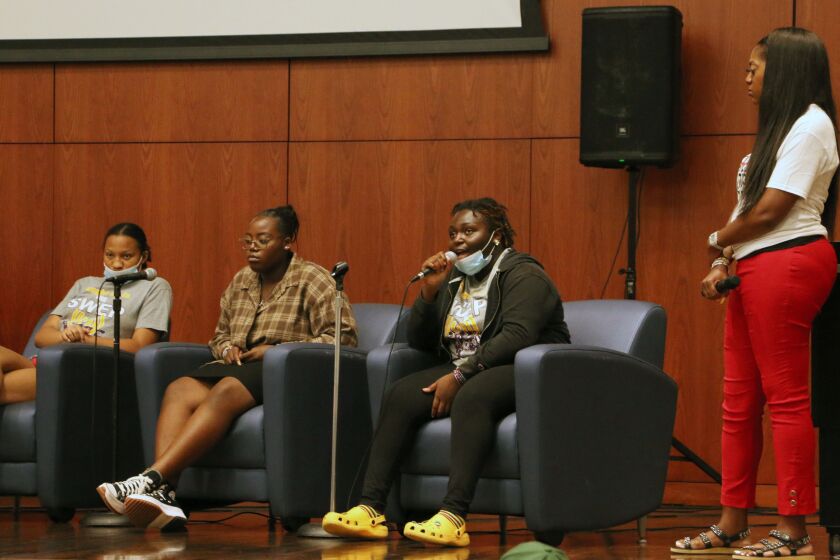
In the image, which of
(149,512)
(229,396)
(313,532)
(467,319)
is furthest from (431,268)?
(149,512)

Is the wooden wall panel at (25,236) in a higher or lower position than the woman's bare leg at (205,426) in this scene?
higher

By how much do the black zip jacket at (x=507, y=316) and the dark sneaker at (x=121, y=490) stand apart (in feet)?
3.02

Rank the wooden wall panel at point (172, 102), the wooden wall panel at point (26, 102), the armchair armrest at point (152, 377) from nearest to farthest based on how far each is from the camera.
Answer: the armchair armrest at point (152, 377) < the wooden wall panel at point (172, 102) < the wooden wall panel at point (26, 102)

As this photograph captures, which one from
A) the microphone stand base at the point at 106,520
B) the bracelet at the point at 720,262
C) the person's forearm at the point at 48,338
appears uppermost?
the bracelet at the point at 720,262

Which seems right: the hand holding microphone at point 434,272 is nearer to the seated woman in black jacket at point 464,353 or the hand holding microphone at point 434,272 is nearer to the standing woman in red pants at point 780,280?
the seated woman in black jacket at point 464,353

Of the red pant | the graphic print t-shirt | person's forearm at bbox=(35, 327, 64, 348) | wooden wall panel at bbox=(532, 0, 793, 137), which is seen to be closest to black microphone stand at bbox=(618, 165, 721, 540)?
wooden wall panel at bbox=(532, 0, 793, 137)

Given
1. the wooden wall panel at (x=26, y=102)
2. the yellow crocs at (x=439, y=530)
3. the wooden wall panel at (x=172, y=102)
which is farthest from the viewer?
the wooden wall panel at (x=26, y=102)

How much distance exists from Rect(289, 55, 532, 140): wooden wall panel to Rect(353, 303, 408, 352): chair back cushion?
102 centimetres

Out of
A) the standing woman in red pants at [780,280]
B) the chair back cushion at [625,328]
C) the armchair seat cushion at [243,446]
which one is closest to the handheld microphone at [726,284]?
the standing woman in red pants at [780,280]

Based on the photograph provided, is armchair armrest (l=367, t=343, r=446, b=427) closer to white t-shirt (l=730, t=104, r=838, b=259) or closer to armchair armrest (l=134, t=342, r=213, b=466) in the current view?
armchair armrest (l=134, t=342, r=213, b=466)

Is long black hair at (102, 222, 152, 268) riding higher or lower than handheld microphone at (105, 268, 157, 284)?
higher

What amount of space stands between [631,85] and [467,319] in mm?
1292

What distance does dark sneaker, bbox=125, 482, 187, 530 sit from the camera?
12.9ft

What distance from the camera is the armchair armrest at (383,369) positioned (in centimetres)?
408
